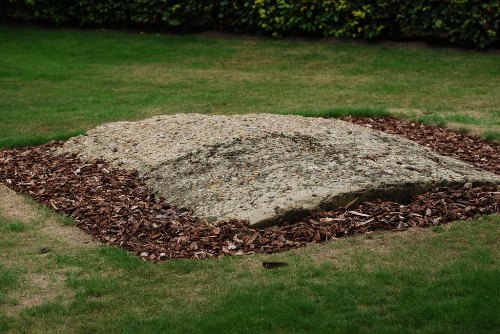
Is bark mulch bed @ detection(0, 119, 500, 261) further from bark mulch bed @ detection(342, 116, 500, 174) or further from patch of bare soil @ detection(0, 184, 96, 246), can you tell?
bark mulch bed @ detection(342, 116, 500, 174)

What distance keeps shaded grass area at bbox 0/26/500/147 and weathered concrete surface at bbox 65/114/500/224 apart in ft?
6.66

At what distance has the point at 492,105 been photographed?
40.0 feet

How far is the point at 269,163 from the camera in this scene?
801cm

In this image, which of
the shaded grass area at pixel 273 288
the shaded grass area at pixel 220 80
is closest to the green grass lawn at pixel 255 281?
the shaded grass area at pixel 273 288

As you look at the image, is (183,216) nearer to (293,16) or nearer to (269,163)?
(269,163)

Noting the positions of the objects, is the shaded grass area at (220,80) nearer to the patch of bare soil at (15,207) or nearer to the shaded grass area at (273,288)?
the patch of bare soil at (15,207)

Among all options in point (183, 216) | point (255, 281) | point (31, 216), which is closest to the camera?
point (255, 281)

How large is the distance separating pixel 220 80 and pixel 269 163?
668cm

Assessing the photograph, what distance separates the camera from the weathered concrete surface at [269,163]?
7.41 meters

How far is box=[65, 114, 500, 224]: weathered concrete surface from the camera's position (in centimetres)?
741

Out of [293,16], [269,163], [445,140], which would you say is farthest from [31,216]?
[293,16]

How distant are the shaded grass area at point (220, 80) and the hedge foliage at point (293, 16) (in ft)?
1.18

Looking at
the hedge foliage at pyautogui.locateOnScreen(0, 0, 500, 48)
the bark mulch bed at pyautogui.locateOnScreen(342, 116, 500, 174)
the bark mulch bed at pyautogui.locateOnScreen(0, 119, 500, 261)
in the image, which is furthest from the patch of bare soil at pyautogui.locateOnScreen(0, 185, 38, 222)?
the hedge foliage at pyautogui.locateOnScreen(0, 0, 500, 48)

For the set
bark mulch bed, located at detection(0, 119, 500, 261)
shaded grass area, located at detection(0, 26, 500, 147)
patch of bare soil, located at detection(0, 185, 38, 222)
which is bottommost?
shaded grass area, located at detection(0, 26, 500, 147)
